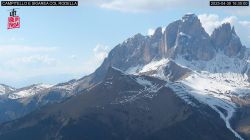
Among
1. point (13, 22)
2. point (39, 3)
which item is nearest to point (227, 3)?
point (39, 3)

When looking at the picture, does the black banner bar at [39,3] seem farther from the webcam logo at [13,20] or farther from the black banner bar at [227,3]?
the black banner bar at [227,3]

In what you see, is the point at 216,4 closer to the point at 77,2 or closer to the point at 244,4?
the point at 244,4

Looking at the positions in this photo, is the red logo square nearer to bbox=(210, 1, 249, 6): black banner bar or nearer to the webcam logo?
the webcam logo

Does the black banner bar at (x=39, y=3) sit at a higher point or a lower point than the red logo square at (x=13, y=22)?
higher

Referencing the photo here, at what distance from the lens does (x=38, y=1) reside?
553 feet

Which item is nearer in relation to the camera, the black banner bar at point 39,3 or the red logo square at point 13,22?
the red logo square at point 13,22

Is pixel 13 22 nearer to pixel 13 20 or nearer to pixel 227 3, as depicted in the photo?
pixel 13 20

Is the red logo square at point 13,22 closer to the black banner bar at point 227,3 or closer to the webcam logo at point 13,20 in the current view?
the webcam logo at point 13,20

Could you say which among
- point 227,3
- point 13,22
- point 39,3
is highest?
point 39,3

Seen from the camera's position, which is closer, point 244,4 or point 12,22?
point 12,22

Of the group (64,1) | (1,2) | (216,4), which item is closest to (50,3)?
(64,1)

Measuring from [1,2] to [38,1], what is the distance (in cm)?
1384

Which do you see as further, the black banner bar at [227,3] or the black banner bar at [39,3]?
the black banner bar at [227,3]

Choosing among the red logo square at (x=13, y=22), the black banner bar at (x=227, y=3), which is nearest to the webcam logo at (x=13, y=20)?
the red logo square at (x=13, y=22)
